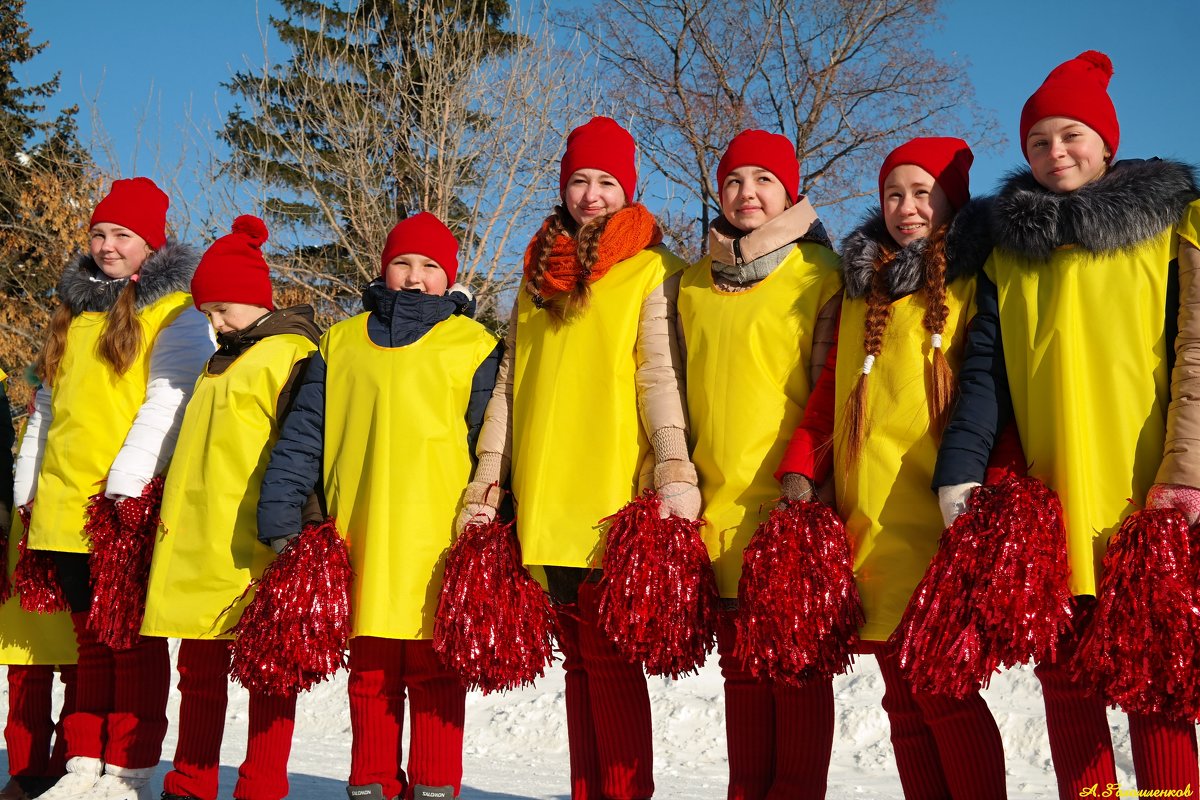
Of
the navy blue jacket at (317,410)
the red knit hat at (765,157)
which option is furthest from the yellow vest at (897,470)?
the navy blue jacket at (317,410)

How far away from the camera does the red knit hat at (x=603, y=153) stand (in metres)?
3.58

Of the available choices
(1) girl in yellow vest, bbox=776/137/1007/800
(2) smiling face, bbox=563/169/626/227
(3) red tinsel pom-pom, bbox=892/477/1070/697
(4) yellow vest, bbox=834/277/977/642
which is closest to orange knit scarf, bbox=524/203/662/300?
(2) smiling face, bbox=563/169/626/227

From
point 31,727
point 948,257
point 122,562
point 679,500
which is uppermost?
point 948,257

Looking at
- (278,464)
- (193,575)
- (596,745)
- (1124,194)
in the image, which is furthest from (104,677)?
(1124,194)

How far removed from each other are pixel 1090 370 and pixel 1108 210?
38cm

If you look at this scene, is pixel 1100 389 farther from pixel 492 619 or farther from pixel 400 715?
pixel 400 715

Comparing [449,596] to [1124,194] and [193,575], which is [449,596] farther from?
[1124,194]

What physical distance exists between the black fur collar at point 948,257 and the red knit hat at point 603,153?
0.93m

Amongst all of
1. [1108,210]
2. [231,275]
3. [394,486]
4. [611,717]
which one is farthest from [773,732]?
[231,275]

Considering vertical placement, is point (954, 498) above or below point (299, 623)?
above

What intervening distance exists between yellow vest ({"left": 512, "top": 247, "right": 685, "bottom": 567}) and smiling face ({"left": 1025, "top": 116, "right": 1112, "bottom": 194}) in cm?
115

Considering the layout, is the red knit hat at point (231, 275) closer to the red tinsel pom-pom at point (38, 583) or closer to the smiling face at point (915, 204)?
the red tinsel pom-pom at point (38, 583)

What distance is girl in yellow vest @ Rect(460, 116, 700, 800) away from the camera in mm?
3221

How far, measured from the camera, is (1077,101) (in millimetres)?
2777
